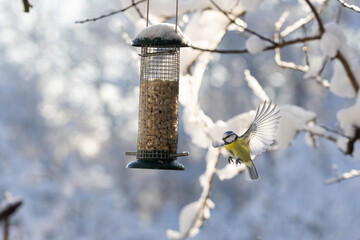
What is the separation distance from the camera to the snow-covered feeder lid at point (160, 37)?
2729mm

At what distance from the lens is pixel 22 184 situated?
13000 mm

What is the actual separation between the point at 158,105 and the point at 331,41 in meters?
0.93

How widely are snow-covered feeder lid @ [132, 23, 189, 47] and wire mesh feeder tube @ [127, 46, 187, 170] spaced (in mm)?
226

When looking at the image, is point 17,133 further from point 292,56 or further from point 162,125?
point 162,125

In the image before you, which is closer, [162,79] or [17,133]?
[162,79]

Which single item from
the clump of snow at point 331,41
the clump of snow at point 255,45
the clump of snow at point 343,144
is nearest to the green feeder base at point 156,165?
the clump of snow at point 255,45

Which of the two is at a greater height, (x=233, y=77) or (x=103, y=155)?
(x=233, y=77)

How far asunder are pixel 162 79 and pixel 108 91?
10.7 metres

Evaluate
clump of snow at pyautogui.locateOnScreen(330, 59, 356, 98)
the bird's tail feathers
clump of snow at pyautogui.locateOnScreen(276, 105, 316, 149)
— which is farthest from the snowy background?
the bird's tail feathers

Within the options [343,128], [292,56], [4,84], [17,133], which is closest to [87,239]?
[17,133]

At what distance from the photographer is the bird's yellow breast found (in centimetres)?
274

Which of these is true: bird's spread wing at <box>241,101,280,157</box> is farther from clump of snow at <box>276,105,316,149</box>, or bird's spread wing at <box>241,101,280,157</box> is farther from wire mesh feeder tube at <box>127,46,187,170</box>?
clump of snow at <box>276,105,316,149</box>

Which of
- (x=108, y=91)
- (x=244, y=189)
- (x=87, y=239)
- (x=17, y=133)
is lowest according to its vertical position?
(x=87, y=239)

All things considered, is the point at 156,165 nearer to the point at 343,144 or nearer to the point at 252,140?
the point at 252,140
